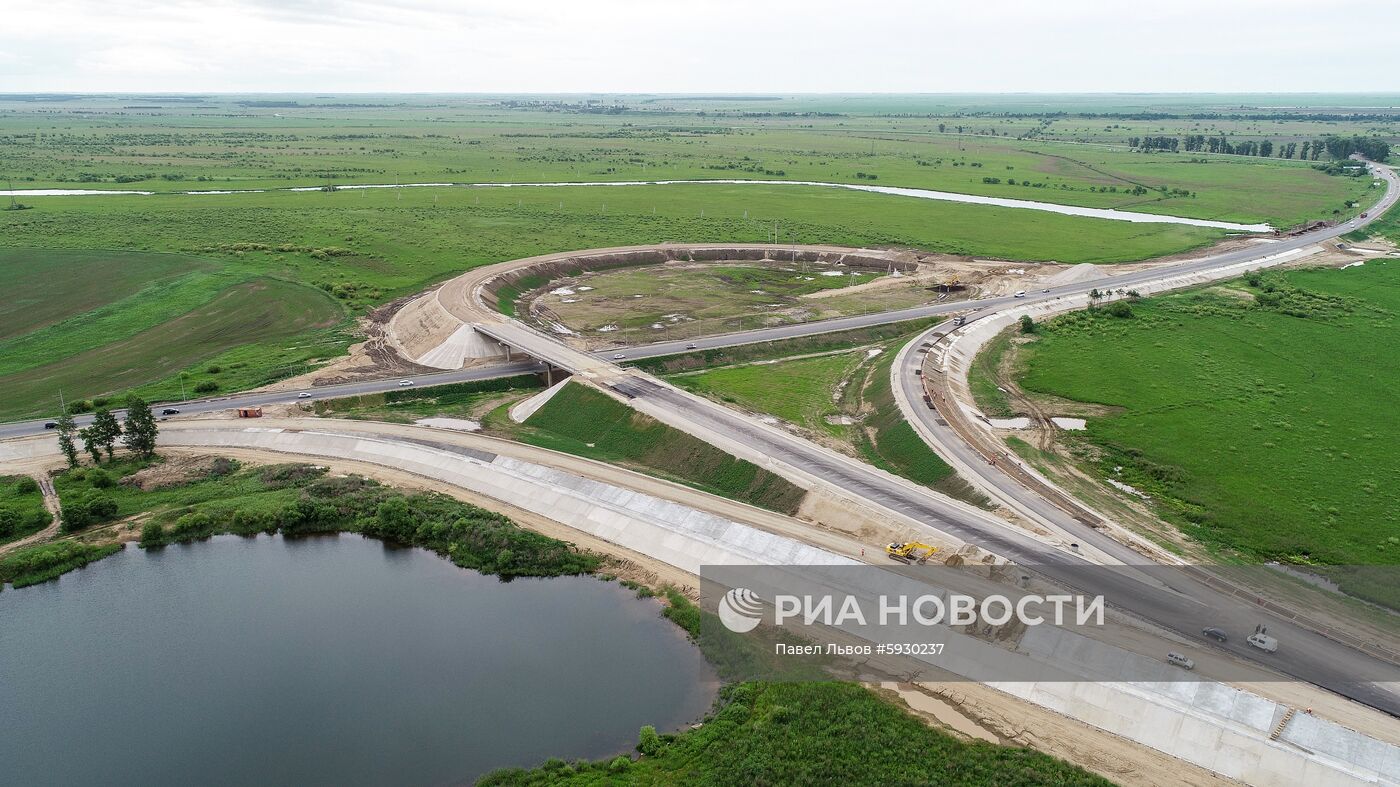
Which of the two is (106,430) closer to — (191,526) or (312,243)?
(191,526)

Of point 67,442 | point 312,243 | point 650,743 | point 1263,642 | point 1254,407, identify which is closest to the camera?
point 650,743

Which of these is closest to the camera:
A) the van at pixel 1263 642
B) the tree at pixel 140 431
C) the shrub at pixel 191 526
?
the van at pixel 1263 642

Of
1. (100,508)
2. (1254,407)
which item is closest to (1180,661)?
(1254,407)

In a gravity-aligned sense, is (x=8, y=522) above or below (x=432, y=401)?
below

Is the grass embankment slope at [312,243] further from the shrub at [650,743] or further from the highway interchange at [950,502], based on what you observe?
the shrub at [650,743]

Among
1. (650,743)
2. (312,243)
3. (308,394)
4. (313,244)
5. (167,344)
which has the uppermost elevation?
(312,243)

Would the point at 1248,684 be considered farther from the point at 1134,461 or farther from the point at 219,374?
the point at 219,374

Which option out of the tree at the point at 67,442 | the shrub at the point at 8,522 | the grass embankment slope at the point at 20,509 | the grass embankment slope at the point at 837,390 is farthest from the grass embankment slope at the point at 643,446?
the shrub at the point at 8,522
